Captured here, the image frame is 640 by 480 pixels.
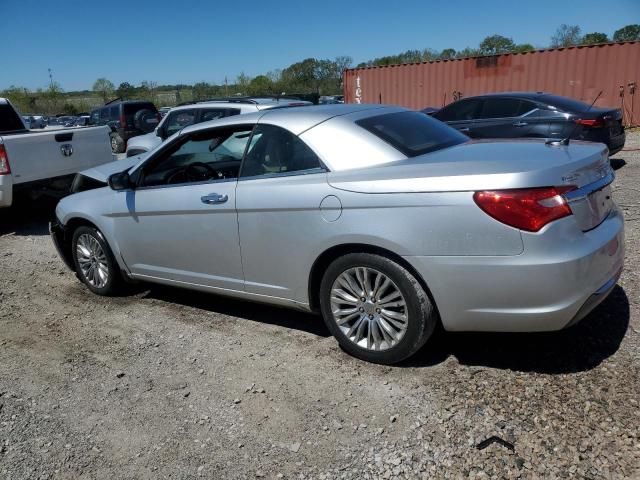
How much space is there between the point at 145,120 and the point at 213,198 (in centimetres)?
1505

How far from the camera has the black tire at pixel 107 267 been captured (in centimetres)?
480

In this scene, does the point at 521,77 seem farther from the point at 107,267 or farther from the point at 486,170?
the point at 486,170

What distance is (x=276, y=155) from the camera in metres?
3.67

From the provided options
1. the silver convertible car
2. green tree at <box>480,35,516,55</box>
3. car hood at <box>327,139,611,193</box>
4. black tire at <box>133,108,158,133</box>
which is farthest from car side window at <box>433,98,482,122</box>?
green tree at <box>480,35,516,55</box>

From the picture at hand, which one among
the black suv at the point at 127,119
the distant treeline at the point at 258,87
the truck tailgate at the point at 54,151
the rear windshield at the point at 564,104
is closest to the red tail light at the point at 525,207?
the rear windshield at the point at 564,104

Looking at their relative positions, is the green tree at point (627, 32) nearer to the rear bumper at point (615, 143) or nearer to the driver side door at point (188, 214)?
the rear bumper at point (615, 143)

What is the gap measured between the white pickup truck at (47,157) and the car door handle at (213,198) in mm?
4593

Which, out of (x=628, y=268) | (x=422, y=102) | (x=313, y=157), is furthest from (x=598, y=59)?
(x=313, y=157)

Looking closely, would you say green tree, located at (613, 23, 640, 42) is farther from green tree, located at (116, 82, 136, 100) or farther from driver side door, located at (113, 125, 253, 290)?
driver side door, located at (113, 125, 253, 290)

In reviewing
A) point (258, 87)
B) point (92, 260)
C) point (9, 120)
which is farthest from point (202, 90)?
point (92, 260)

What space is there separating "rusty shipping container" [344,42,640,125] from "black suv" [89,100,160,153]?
28.9 feet

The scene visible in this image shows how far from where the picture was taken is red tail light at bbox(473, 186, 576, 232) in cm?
271

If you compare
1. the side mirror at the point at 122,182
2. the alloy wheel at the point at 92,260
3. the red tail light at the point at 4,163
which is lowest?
the alloy wheel at the point at 92,260

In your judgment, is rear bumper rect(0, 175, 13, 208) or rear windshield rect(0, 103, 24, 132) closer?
rear bumper rect(0, 175, 13, 208)
